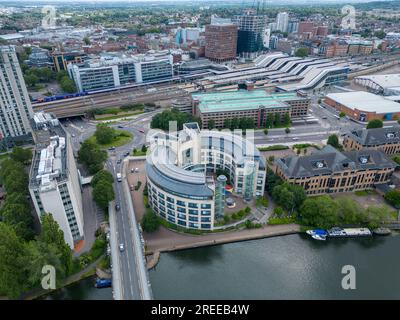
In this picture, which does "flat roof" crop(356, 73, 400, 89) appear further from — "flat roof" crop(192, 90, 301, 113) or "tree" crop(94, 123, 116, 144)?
"tree" crop(94, 123, 116, 144)

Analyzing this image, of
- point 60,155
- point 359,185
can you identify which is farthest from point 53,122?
point 359,185

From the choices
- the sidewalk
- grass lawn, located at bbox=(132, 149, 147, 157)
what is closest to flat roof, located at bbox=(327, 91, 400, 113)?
the sidewalk

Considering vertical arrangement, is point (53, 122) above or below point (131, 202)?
above

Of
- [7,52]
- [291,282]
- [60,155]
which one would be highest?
[7,52]

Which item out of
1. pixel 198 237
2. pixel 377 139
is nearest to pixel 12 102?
pixel 198 237

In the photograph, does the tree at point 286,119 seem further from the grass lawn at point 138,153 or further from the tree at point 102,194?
the tree at point 102,194

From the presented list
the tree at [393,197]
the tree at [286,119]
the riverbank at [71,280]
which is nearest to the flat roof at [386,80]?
the tree at [286,119]

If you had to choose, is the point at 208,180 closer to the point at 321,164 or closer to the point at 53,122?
the point at 321,164
